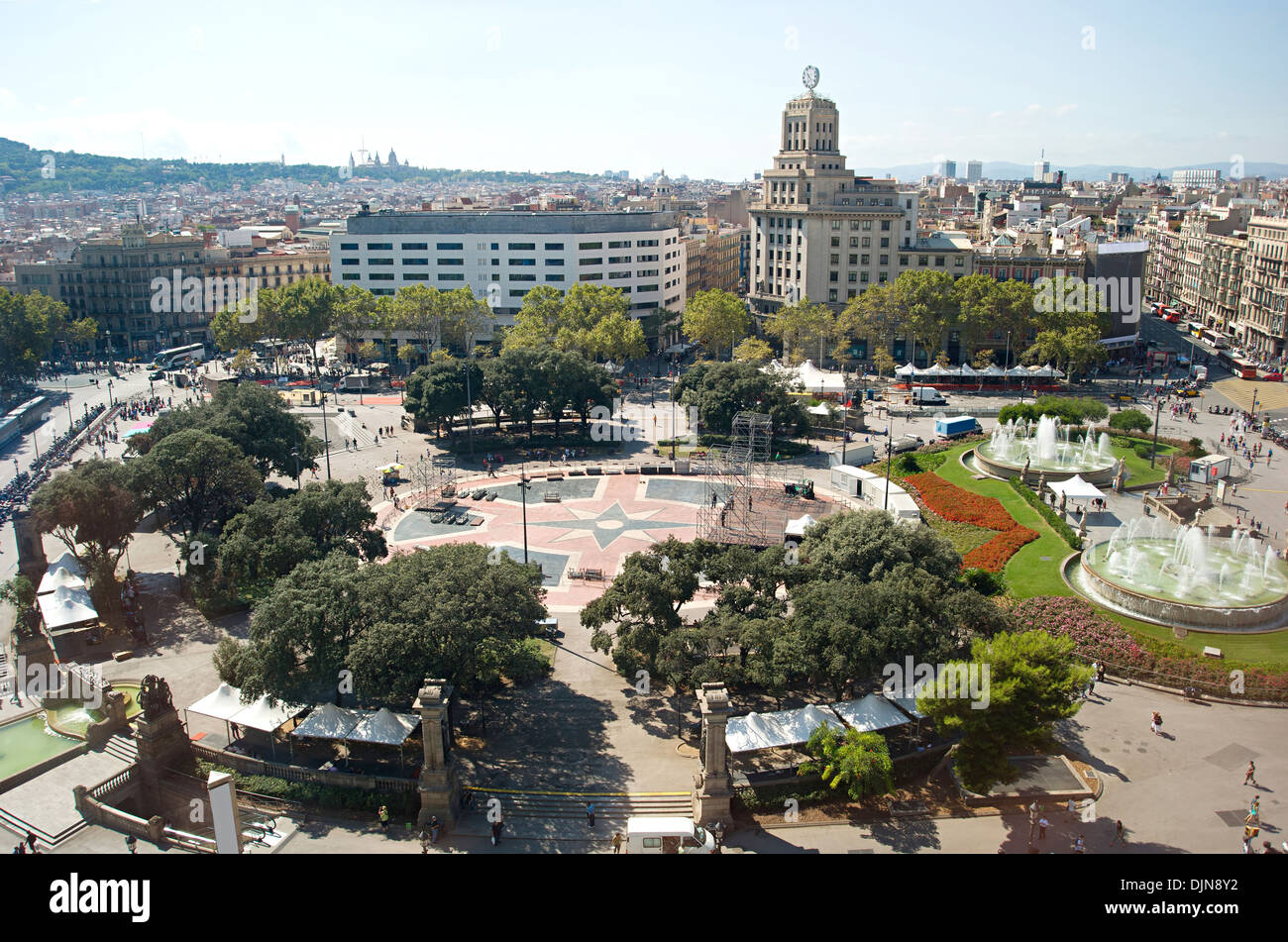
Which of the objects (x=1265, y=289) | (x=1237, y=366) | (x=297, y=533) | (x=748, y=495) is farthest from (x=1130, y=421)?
(x=297, y=533)

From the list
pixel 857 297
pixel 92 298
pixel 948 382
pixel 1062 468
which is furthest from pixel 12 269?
pixel 1062 468

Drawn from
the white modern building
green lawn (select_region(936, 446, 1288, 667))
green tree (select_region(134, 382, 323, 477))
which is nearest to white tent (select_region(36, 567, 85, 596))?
green tree (select_region(134, 382, 323, 477))

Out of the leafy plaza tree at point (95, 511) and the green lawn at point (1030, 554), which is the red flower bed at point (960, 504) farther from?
the leafy plaza tree at point (95, 511)

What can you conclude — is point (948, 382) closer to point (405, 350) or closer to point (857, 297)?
point (857, 297)

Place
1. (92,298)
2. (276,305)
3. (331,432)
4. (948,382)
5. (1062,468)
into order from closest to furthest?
(1062,468) < (331,432) < (948,382) < (276,305) < (92,298)

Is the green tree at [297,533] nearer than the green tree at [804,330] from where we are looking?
Yes

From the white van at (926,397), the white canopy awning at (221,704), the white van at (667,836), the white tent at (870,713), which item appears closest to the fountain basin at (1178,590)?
the white tent at (870,713)
